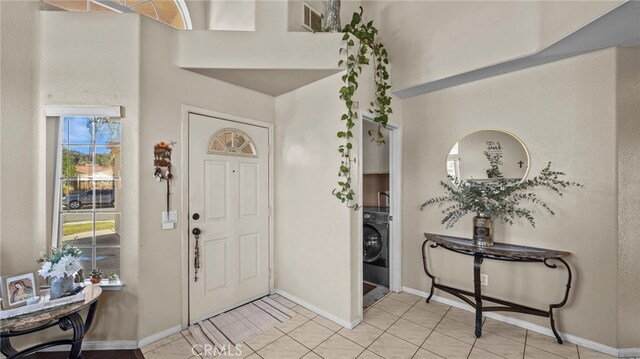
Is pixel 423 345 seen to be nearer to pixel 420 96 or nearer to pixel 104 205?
pixel 420 96

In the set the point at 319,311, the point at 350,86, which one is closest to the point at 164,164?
the point at 350,86

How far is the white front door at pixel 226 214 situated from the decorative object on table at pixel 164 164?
185 millimetres

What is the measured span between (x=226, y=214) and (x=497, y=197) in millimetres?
2650

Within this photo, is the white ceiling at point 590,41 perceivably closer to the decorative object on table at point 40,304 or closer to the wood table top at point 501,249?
the wood table top at point 501,249

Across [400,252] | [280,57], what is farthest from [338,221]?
[280,57]

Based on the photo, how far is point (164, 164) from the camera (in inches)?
85.9

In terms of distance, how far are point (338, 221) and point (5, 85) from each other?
9.23 ft

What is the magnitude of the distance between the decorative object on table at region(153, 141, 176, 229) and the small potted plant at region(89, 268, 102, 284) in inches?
23.5

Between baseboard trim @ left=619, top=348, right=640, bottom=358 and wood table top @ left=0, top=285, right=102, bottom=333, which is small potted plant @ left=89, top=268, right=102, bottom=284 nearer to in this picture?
wood table top @ left=0, top=285, right=102, bottom=333

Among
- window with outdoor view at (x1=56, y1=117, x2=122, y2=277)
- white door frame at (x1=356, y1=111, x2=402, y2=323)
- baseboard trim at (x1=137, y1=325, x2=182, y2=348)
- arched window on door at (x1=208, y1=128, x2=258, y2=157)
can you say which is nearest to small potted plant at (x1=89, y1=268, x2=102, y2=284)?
window with outdoor view at (x1=56, y1=117, x2=122, y2=277)

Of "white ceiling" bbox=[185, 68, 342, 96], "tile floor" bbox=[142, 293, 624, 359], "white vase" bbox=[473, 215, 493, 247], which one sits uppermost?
"white ceiling" bbox=[185, 68, 342, 96]

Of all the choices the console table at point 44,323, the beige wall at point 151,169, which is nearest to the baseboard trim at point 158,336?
the beige wall at point 151,169

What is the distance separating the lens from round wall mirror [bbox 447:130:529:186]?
239 cm

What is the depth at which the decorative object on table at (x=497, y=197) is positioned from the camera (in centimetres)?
225
